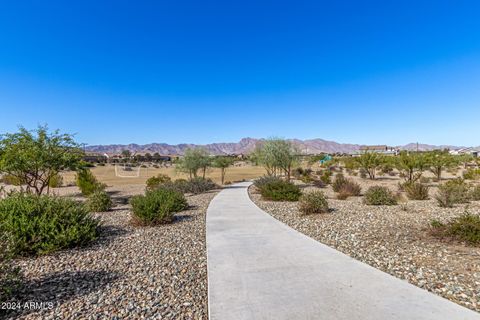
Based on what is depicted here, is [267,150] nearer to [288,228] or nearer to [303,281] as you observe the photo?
[288,228]

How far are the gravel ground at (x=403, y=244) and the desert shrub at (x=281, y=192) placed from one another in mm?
2702

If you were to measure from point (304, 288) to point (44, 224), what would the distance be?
678 cm

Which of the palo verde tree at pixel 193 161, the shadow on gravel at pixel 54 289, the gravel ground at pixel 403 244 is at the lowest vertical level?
the gravel ground at pixel 403 244

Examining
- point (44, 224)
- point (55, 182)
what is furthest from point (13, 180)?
point (44, 224)

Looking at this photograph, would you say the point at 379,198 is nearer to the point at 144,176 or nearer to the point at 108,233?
the point at 108,233

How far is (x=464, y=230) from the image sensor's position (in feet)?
23.2

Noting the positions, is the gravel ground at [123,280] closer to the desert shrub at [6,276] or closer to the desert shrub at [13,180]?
the desert shrub at [6,276]

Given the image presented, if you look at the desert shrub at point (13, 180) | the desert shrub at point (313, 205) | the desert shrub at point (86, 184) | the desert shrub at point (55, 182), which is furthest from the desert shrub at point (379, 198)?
the desert shrub at point (55, 182)

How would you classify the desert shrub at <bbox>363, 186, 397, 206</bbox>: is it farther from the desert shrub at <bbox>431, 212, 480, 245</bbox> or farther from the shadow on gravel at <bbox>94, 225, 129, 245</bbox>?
the shadow on gravel at <bbox>94, 225, 129, 245</bbox>

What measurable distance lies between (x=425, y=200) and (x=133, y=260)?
606 inches

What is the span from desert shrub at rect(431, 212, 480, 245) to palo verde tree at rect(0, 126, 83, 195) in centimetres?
1639

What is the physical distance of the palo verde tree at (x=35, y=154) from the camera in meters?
13.4

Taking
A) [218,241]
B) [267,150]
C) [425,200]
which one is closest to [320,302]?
[218,241]

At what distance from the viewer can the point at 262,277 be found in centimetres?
503
